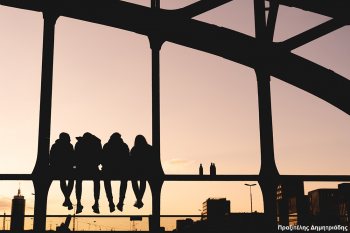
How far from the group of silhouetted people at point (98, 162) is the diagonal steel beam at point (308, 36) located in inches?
111

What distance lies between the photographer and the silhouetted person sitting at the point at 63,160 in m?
6.98

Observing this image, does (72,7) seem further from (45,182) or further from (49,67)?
(45,182)

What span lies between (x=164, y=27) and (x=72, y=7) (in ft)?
4.83

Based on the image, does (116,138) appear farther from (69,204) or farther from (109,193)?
(69,204)

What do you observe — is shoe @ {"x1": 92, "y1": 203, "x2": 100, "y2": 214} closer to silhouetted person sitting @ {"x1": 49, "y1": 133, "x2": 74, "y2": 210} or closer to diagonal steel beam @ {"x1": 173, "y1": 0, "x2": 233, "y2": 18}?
silhouetted person sitting @ {"x1": 49, "y1": 133, "x2": 74, "y2": 210}

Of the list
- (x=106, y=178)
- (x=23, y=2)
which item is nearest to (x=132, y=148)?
(x=106, y=178)

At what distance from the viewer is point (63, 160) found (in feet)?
23.2

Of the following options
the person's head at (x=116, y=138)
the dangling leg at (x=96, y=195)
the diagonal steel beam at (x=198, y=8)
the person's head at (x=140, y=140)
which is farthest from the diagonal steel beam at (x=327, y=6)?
the dangling leg at (x=96, y=195)

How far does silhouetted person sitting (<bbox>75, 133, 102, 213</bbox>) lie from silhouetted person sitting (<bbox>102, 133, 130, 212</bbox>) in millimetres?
114

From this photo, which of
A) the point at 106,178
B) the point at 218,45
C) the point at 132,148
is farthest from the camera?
the point at 218,45

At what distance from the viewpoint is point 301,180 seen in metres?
6.68

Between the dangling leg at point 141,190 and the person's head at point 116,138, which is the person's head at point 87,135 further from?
the dangling leg at point 141,190

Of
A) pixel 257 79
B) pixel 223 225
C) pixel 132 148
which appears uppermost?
pixel 257 79

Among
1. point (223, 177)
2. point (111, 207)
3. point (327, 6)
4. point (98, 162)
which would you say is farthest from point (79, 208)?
point (327, 6)
